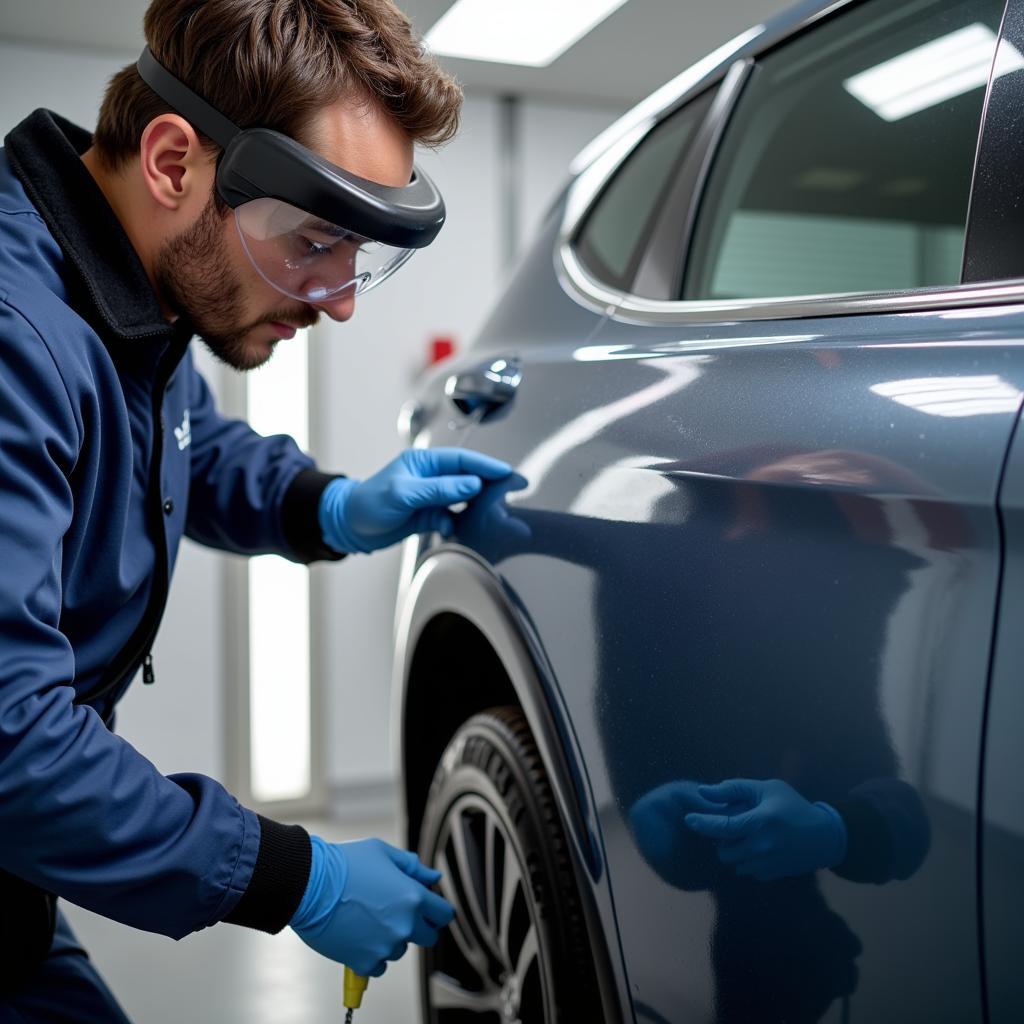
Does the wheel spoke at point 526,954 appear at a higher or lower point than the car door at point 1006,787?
lower

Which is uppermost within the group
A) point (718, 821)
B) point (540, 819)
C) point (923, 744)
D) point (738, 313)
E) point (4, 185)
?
point (4, 185)

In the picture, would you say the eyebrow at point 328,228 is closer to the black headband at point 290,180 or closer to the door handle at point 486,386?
the black headband at point 290,180

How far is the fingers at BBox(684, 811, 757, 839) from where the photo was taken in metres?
A: 0.99

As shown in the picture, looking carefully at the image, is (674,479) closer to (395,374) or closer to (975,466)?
(975,466)

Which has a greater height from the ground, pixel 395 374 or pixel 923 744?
pixel 395 374

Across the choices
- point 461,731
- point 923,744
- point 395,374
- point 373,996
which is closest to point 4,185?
point 461,731

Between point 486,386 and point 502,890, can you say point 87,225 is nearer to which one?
point 486,386

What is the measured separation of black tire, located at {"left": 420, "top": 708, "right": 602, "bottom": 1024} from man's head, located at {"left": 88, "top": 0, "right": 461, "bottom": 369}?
0.61m

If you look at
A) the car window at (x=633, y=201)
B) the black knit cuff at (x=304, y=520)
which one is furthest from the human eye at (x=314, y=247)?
the black knit cuff at (x=304, y=520)

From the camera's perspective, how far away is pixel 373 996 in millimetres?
2572

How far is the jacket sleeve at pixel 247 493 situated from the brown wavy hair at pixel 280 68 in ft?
1.71

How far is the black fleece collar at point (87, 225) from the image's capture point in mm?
1178

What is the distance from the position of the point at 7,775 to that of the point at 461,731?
73 centimetres

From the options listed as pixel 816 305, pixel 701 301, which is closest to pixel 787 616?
pixel 816 305
